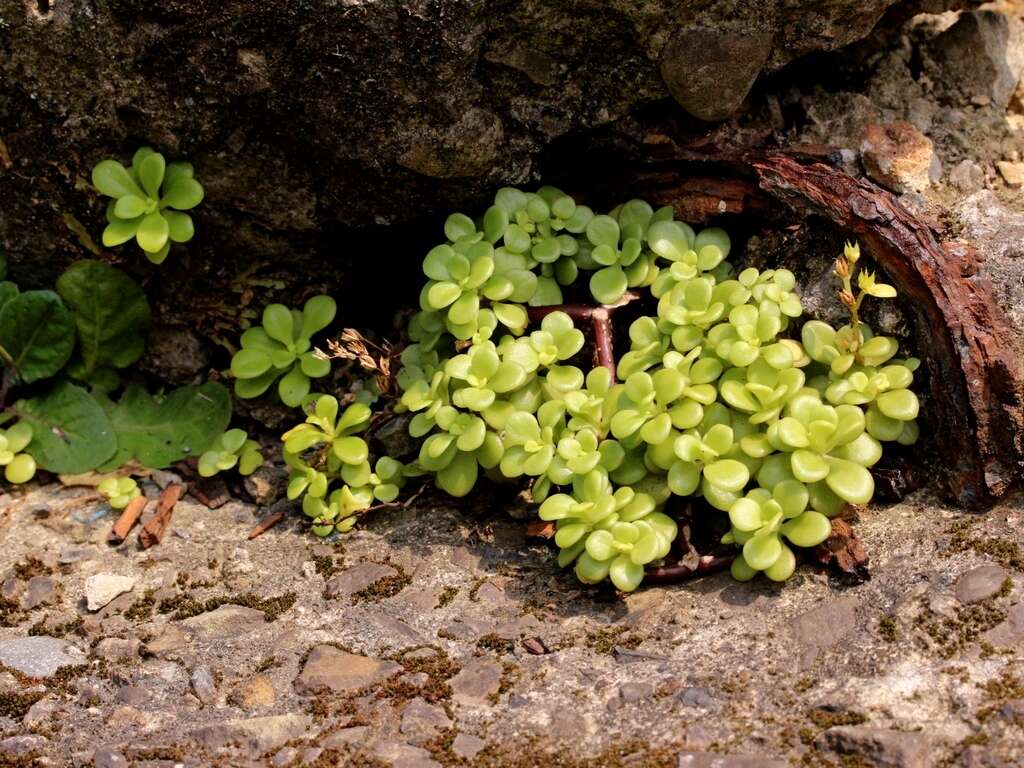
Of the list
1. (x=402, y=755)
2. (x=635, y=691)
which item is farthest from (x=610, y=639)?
(x=402, y=755)

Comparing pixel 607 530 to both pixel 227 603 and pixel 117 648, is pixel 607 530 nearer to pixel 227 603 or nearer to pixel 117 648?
pixel 227 603

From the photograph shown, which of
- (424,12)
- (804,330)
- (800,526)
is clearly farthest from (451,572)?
(424,12)

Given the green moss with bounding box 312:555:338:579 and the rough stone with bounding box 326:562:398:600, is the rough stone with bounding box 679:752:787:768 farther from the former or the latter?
the green moss with bounding box 312:555:338:579

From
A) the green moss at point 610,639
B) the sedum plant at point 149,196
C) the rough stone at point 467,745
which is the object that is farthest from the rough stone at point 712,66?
the rough stone at point 467,745

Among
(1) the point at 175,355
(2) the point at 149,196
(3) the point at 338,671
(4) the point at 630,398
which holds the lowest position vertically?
(3) the point at 338,671

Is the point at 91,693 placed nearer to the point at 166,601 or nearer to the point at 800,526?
the point at 166,601

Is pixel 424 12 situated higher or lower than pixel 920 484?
higher
